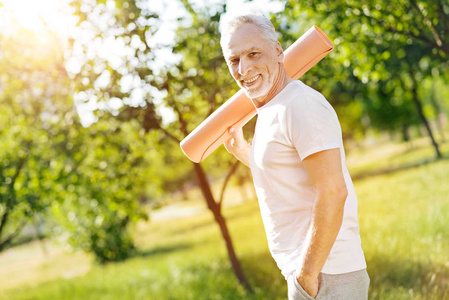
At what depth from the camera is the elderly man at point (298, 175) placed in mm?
1856

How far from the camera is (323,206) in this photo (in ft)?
6.16

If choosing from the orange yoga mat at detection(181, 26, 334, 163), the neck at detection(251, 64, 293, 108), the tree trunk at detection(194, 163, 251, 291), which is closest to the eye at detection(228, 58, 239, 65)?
the neck at detection(251, 64, 293, 108)

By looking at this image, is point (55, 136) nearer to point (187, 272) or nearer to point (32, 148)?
point (32, 148)

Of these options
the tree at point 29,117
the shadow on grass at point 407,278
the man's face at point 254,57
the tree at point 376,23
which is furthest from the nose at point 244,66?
the tree at point 29,117

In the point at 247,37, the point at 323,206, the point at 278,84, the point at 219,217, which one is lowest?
the point at 219,217

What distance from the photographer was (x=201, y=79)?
6516mm

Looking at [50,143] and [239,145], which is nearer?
[239,145]

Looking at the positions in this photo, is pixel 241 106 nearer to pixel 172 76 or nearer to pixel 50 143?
pixel 172 76

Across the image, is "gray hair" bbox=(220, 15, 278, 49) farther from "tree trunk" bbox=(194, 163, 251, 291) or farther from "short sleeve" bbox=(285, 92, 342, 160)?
"tree trunk" bbox=(194, 163, 251, 291)

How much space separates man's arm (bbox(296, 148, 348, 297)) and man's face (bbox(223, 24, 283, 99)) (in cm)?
48

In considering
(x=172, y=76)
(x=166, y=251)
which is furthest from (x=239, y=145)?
(x=166, y=251)

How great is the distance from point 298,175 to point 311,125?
0.26 m

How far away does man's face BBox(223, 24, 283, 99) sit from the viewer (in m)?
2.11

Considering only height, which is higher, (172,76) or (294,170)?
(172,76)
